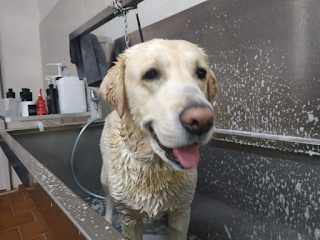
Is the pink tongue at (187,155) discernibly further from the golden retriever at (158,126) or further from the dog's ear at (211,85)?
the dog's ear at (211,85)

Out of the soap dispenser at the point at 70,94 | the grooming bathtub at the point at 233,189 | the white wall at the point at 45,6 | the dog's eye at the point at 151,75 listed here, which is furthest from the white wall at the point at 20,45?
the dog's eye at the point at 151,75

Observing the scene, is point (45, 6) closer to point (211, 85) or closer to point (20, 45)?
point (20, 45)

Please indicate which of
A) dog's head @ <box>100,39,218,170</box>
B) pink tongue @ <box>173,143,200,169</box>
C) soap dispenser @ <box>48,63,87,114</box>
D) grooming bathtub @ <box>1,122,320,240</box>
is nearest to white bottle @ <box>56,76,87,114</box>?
soap dispenser @ <box>48,63,87,114</box>

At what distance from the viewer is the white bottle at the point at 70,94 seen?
6.10 feet

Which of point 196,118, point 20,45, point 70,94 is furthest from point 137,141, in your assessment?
point 20,45

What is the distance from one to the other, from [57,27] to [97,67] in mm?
1285

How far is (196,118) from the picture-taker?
20.4 inches

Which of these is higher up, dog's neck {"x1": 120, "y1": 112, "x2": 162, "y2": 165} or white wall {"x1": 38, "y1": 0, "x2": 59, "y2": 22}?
white wall {"x1": 38, "y1": 0, "x2": 59, "y2": 22}

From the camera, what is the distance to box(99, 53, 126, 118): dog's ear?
73 cm

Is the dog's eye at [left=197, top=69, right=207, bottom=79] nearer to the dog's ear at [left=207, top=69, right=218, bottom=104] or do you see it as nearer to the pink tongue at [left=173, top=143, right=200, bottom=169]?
the dog's ear at [left=207, top=69, right=218, bottom=104]

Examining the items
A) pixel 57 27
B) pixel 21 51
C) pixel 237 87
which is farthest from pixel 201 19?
pixel 21 51

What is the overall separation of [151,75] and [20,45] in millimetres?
2977

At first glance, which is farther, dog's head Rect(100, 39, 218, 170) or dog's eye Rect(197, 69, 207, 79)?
dog's eye Rect(197, 69, 207, 79)

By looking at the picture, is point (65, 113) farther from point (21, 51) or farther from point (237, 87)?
point (21, 51)
